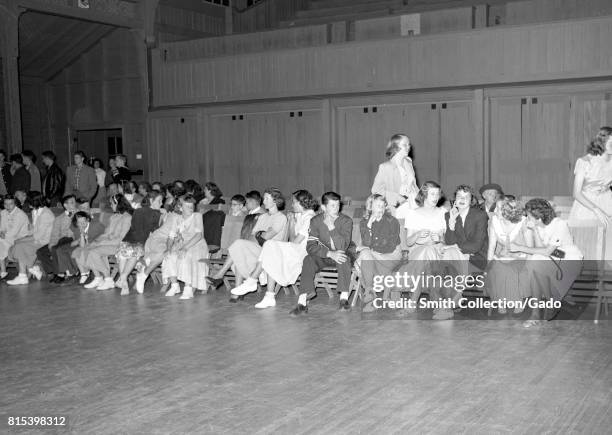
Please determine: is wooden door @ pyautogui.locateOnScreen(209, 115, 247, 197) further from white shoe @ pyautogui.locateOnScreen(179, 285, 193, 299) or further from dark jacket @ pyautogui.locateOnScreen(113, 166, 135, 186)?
white shoe @ pyautogui.locateOnScreen(179, 285, 193, 299)

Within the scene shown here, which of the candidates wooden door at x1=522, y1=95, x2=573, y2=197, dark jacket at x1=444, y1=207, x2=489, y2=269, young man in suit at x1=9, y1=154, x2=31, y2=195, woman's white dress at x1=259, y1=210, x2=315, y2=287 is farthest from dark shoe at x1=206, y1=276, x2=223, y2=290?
wooden door at x1=522, y1=95, x2=573, y2=197

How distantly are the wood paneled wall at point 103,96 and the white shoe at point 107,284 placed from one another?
7.54 m

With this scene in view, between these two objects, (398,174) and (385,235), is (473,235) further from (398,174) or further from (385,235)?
(398,174)

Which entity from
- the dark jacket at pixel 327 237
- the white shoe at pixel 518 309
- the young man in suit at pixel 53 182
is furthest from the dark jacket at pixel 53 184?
the white shoe at pixel 518 309

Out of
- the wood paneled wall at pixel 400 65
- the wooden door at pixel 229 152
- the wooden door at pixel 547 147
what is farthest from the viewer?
the wooden door at pixel 229 152

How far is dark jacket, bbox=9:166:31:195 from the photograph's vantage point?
12.4 metres

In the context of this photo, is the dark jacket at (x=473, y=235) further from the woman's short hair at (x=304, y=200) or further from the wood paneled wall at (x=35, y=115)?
the wood paneled wall at (x=35, y=115)

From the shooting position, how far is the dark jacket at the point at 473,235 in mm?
7328

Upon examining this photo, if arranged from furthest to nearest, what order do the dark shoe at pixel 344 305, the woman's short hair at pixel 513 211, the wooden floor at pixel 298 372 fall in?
the dark shoe at pixel 344 305 → the woman's short hair at pixel 513 211 → the wooden floor at pixel 298 372

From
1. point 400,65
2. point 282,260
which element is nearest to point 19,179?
point 282,260

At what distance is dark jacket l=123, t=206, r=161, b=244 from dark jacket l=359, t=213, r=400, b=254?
3.10 m

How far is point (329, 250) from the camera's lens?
7.73 metres

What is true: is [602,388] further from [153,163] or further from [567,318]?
[153,163]

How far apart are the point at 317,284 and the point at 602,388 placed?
158 inches
